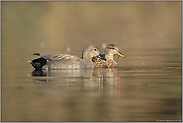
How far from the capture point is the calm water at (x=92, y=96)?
5.90 m

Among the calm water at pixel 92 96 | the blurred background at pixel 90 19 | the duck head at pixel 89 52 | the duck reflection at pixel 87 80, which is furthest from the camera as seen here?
the blurred background at pixel 90 19

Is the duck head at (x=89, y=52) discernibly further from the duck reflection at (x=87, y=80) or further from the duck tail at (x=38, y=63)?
the duck tail at (x=38, y=63)

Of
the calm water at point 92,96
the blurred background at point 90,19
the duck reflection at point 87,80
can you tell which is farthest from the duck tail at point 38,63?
the blurred background at point 90,19

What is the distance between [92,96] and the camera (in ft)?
23.1

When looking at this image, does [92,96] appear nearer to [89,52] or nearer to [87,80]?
[87,80]

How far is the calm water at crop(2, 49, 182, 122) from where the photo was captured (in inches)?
232

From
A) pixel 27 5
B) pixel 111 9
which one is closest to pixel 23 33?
pixel 27 5

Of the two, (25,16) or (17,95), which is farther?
(25,16)

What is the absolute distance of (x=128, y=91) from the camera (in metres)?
7.41

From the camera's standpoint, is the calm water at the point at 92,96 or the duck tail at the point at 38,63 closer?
the calm water at the point at 92,96

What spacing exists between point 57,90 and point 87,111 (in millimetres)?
1608

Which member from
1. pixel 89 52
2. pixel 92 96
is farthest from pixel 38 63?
pixel 92 96

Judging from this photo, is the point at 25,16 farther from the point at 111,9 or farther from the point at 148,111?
the point at 148,111

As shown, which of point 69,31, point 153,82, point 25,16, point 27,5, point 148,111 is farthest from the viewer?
point 27,5
